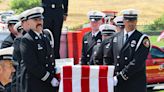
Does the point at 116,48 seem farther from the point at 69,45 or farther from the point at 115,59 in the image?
the point at 69,45

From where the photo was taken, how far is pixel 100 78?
5.19 m

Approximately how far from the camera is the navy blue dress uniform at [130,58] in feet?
19.0

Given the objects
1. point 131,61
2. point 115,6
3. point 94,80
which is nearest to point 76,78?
point 94,80

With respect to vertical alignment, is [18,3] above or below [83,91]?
below

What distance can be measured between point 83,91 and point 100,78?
0.70 ft

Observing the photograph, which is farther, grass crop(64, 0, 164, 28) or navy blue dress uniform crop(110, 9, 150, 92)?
grass crop(64, 0, 164, 28)

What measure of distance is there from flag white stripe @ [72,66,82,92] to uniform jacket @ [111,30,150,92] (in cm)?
83

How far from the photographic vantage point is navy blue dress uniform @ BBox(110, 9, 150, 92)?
5797 millimetres

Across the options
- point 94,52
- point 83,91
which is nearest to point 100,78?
point 83,91

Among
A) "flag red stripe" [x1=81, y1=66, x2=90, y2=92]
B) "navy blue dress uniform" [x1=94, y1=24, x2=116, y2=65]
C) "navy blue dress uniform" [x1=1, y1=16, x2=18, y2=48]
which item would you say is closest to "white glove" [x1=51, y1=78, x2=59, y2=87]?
"flag red stripe" [x1=81, y1=66, x2=90, y2=92]

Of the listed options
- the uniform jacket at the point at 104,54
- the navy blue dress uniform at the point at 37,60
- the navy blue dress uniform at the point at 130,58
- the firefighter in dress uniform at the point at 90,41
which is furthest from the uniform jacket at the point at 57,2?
the navy blue dress uniform at the point at 37,60

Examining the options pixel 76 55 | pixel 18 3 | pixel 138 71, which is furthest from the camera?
pixel 18 3

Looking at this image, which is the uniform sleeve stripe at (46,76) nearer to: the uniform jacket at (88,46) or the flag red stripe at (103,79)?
the flag red stripe at (103,79)

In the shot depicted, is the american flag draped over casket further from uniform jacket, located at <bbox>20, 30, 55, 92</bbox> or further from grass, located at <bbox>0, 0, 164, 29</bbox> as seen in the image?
grass, located at <bbox>0, 0, 164, 29</bbox>
